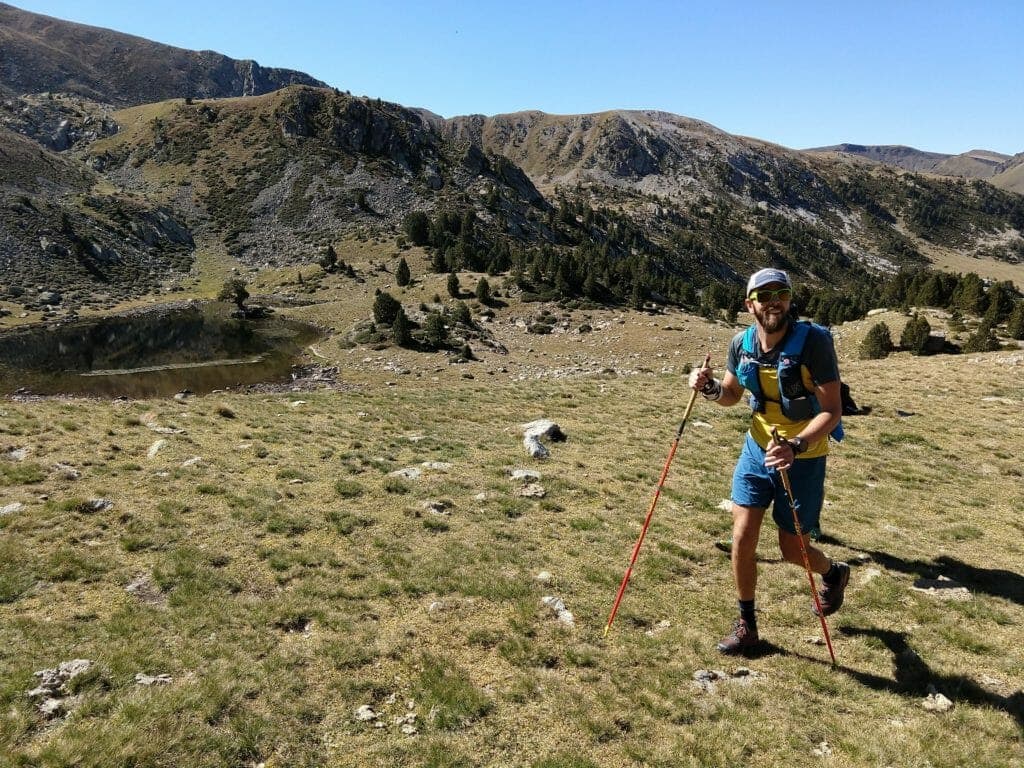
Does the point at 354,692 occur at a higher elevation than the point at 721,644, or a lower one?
lower

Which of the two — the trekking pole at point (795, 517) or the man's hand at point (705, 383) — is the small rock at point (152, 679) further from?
the trekking pole at point (795, 517)

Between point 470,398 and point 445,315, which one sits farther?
point 445,315

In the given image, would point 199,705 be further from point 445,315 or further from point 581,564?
point 445,315

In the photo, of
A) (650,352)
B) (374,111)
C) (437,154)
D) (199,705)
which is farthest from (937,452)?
(374,111)

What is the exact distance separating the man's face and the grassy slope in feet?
13.6

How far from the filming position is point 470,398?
2347cm

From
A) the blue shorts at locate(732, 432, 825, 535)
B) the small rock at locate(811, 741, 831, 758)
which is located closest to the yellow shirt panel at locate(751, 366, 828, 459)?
the blue shorts at locate(732, 432, 825, 535)

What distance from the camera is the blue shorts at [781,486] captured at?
6.11m

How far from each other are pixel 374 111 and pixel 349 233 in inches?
2156

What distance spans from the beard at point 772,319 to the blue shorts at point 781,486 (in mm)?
1397

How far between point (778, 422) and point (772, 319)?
49.2 inches

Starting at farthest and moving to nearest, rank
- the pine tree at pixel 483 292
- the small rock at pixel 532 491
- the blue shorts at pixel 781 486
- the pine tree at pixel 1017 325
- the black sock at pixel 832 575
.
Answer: the pine tree at pixel 483 292
the pine tree at pixel 1017 325
the small rock at pixel 532 491
the black sock at pixel 832 575
the blue shorts at pixel 781 486

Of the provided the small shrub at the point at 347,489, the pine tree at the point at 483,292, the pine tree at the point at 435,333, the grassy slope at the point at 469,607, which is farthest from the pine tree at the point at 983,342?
the pine tree at the point at 483,292

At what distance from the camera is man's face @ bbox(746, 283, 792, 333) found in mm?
5754
